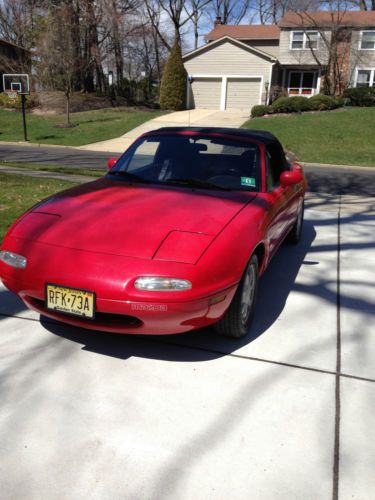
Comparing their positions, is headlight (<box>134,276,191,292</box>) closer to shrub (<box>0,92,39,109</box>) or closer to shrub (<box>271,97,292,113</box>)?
shrub (<box>271,97,292,113</box>)

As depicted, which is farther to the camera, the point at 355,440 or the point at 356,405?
the point at 356,405

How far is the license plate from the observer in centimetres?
272

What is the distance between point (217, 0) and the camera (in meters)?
49.5

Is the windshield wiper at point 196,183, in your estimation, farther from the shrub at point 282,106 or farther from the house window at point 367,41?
the house window at point 367,41

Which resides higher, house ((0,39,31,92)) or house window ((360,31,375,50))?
house window ((360,31,375,50))

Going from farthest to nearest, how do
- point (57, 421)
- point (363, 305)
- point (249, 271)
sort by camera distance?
point (363, 305) → point (249, 271) → point (57, 421)

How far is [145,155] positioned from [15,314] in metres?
1.77

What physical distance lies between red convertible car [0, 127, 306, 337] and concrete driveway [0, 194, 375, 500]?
0.31m

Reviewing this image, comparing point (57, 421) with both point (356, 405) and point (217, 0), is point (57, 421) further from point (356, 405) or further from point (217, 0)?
point (217, 0)

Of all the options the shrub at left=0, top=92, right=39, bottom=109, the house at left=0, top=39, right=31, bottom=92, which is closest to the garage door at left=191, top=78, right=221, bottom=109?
the shrub at left=0, top=92, right=39, bottom=109

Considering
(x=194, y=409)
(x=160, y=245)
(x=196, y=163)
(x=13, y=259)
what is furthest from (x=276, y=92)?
(x=194, y=409)

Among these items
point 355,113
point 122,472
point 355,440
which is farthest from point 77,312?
point 355,113

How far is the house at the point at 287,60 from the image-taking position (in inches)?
1271

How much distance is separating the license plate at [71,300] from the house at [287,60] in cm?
3148
